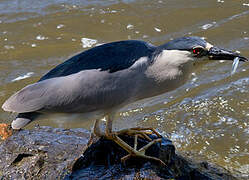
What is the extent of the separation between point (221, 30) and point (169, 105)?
9.70ft

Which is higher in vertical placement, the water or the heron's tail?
the heron's tail

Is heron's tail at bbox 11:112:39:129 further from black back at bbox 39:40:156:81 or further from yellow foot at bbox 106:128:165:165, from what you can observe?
yellow foot at bbox 106:128:165:165

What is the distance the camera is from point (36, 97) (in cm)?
363

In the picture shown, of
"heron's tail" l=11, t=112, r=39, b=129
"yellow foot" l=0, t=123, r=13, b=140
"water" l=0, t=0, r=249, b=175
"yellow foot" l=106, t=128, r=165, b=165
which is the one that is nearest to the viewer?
"heron's tail" l=11, t=112, r=39, b=129

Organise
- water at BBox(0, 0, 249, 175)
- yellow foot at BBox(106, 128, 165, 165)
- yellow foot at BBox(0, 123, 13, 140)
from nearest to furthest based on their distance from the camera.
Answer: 1. yellow foot at BBox(106, 128, 165, 165)
2. yellow foot at BBox(0, 123, 13, 140)
3. water at BBox(0, 0, 249, 175)

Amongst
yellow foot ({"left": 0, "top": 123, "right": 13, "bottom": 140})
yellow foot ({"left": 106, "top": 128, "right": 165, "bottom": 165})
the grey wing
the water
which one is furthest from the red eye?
yellow foot ({"left": 0, "top": 123, "right": 13, "bottom": 140})

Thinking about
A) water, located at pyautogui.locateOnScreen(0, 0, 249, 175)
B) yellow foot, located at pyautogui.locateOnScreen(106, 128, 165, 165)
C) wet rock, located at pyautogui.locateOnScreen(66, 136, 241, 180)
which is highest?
yellow foot, located at pyautogui.locateOnScreen(106, 128, 165, 165)

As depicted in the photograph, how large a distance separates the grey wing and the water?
27 cm

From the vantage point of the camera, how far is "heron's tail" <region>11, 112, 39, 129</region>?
356 centimetres

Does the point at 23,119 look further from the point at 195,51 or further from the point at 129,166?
the point at 195,51

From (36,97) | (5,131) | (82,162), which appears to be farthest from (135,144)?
(5,131)

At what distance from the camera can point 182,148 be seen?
218 inches

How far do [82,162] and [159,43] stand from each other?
482cm

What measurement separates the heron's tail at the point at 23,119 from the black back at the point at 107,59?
423mm
